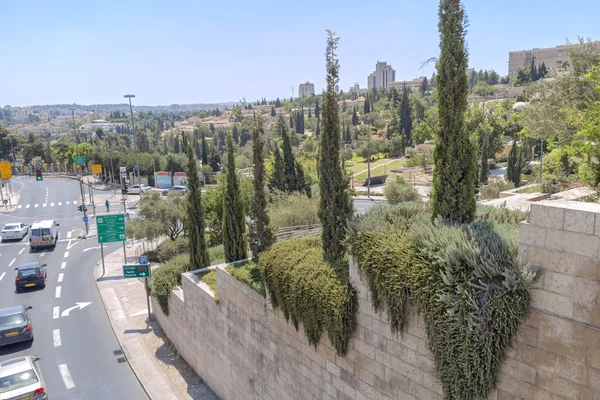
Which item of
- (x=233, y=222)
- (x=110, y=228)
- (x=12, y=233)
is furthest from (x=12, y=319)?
(x=12, y=233)

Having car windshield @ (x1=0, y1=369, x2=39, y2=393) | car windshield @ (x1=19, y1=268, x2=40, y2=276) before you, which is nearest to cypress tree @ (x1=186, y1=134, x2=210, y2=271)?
car windshield @ (x1=0, y1=369, x2=39, y2=393)

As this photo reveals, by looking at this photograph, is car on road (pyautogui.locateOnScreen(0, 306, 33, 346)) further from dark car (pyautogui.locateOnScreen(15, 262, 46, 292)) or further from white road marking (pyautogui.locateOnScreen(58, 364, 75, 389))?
dark car (pyautogui.locateOnScreen(15, 262, 46, 292))

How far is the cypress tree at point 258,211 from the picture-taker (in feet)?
36.4

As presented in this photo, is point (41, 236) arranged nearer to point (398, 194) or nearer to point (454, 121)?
point (398, 194)

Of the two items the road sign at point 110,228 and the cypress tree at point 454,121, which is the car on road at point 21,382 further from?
the road sign at point 110,228

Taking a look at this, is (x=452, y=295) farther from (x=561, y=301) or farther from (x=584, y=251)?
(x=584, y=251)

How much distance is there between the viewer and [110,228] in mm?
23047

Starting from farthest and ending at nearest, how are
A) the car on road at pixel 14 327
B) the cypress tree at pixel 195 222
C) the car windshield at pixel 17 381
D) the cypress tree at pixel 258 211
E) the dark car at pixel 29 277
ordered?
the dark car at pixel 29 277
the cypress tree at pixel 195 222
the car on road at pixel 14 327
the cypress tree at pixel 258 211
the car windshield at pixel 17 381

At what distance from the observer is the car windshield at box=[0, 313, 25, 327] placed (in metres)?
15.3

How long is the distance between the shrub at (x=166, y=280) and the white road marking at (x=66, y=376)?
11.6 ft

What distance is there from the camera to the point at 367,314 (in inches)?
266

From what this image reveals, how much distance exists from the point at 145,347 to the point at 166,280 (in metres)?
2.44

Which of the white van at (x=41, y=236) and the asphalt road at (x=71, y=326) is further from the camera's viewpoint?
the white van at (x=41, y=236)

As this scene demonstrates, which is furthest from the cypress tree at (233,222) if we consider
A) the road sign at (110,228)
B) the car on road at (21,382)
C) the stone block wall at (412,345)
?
the road sign at (110,228)
